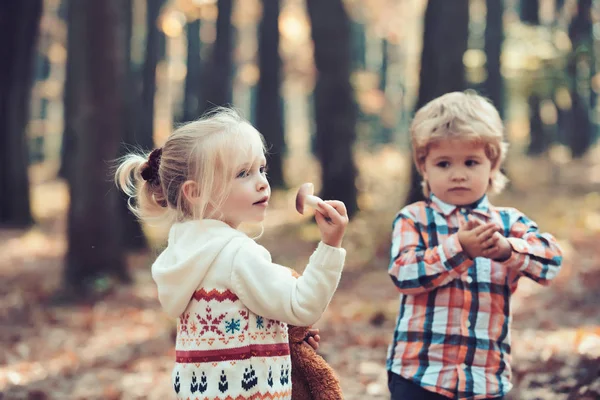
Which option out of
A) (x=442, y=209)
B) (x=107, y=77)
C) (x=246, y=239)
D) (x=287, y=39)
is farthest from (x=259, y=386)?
(x=287, y=39)

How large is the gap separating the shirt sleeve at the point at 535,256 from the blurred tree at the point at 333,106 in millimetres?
9151

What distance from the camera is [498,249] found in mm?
2791

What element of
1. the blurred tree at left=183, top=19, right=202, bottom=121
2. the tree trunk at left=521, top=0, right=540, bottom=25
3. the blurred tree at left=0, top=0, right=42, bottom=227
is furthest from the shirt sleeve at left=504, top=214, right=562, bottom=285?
the blurred tree at left=183, top=19, right=202, bottom=121

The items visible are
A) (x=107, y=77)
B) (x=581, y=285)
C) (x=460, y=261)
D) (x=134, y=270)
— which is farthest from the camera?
(x=134, y=270)

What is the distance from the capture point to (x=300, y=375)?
104 inches

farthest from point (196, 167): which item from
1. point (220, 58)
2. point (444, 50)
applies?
point (220, 58)

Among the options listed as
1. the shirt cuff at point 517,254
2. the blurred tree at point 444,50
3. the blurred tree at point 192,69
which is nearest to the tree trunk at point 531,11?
the blurred tree at point 192,69

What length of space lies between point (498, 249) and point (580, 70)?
1468cm

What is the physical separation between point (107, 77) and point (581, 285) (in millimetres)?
6002

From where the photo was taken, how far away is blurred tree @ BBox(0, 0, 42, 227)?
1480 cm

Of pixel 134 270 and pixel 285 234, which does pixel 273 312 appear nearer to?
pixel 134 270

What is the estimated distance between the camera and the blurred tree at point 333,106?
12.3 meters

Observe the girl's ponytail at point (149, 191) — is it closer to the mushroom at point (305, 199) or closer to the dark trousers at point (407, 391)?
the mushroom at point (305, 199)

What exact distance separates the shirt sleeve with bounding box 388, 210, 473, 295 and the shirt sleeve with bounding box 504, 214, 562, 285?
195 mm
